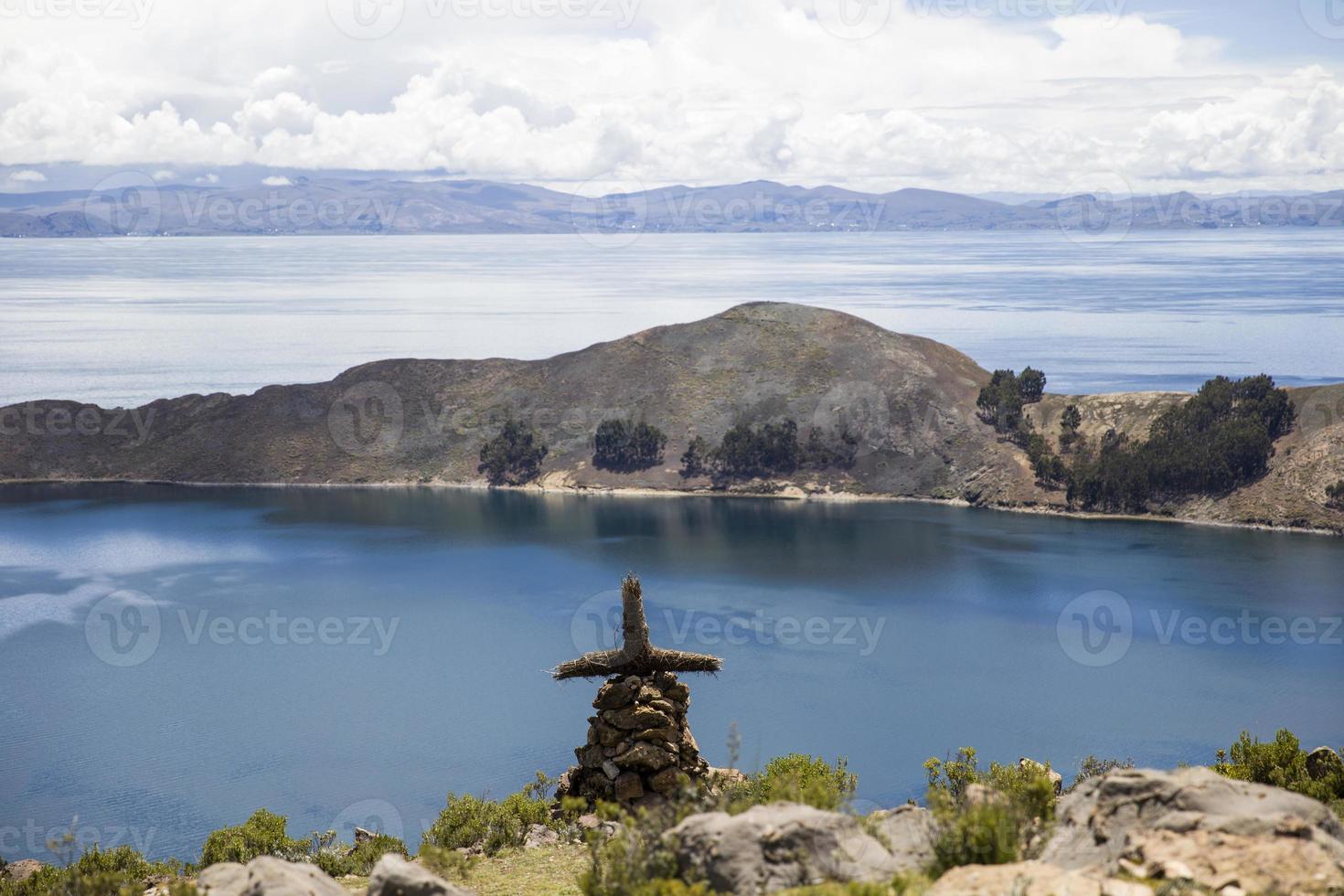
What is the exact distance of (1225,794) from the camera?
12398 mm

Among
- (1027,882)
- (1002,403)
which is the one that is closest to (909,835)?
(1027,882)

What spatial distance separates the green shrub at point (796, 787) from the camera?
14945 millimetres

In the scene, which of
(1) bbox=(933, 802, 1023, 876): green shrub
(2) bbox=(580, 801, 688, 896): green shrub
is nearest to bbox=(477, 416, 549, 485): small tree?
(2) bbox=(580, 801, 688, 896): green shrub

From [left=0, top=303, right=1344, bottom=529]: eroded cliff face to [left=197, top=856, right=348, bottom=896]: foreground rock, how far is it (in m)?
79.4

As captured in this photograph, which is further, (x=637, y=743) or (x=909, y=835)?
(x=637, y=743)

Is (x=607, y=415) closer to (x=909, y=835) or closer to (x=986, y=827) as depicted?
(x=909, y=835)

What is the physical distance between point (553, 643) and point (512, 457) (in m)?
45.8

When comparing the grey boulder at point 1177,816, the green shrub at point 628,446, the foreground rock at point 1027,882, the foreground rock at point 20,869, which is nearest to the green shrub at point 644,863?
the foreground rock at point 1027,882

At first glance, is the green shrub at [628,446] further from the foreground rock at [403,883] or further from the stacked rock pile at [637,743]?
the foreground rock at [403,883]

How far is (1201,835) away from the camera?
469 inches

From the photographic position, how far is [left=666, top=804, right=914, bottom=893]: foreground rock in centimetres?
1246

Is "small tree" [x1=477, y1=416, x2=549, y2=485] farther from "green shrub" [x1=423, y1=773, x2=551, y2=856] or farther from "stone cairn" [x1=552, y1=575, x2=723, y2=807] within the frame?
"green shrub" [x1=423, y1=773, x2=551, y2=856]

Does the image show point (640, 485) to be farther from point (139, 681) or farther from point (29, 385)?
point (29, 385)

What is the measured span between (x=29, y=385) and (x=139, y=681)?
110146mm
